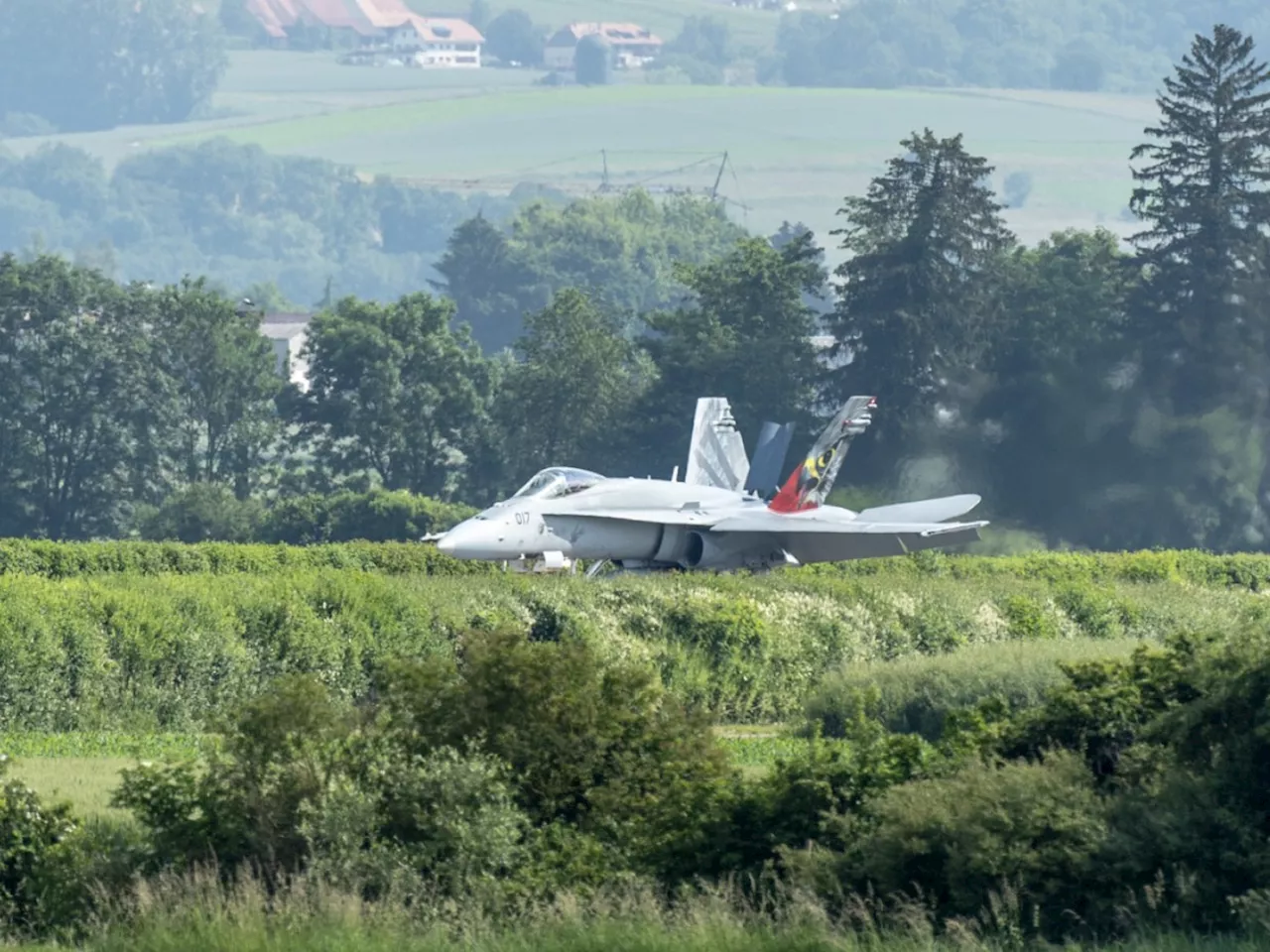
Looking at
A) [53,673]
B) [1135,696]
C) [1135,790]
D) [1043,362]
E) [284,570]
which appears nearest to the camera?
[1135,790]

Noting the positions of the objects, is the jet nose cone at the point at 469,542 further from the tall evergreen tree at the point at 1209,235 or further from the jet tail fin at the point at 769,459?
the tall evergreen tree at the point at 1209,235

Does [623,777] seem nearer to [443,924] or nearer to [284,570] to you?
[443,924]

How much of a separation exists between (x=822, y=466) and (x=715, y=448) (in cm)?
582

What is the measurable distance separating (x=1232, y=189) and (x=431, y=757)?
187 ft

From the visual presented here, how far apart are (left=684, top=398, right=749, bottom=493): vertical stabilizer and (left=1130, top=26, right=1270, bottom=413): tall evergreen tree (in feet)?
73.2

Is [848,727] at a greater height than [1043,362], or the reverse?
[848,727]

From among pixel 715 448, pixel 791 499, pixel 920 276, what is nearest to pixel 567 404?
pixel 920 276

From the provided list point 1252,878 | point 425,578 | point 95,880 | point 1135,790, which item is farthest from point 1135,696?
point 425,578

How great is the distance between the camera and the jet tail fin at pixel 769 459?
44688mm

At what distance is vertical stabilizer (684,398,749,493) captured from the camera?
136 feet

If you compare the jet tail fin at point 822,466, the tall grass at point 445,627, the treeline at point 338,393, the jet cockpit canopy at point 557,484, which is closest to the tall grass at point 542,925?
the tall grass at point 445,627

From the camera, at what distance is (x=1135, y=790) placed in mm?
13500

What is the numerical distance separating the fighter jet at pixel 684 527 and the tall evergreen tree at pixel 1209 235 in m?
27.7

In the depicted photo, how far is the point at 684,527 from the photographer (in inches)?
1300
